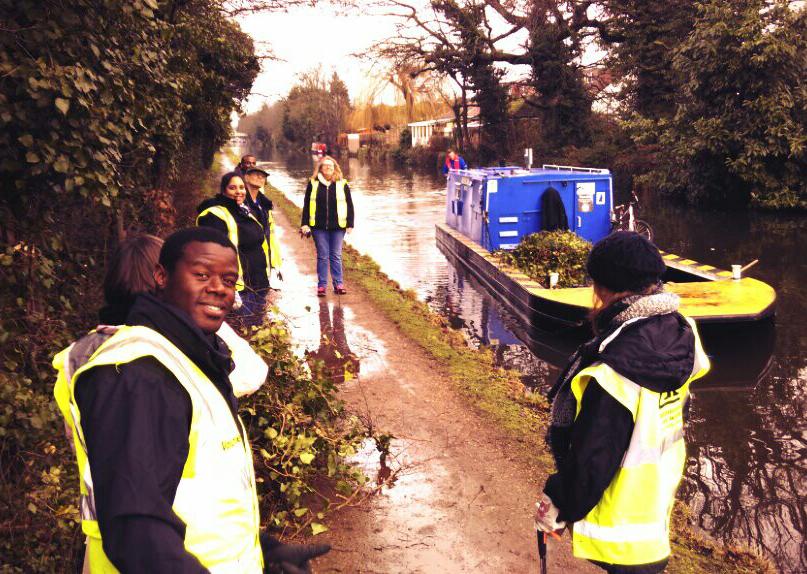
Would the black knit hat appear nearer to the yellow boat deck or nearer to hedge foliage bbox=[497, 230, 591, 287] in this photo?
the yellow boat deck

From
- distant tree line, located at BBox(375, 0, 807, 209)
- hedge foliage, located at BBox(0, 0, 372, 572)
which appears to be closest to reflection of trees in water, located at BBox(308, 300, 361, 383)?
hedge foliage, located at BBox(0, 0, 372, 572)

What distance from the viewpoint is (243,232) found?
245 inches

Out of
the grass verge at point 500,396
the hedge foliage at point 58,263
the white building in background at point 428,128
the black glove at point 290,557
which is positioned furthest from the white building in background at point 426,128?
the black glove at point 290,557

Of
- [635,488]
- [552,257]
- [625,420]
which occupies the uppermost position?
[625,420]

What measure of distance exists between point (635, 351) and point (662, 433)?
1.05 feet

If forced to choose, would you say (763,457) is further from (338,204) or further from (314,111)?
(314,111)

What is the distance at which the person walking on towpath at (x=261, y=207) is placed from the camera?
6695mm

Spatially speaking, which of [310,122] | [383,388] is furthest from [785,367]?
[310,122]

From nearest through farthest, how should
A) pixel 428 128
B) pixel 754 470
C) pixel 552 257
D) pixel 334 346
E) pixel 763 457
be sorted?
pixel 754 470
pixel 763 457
pixel 334 346
pixel 552 257
pixel 428 128

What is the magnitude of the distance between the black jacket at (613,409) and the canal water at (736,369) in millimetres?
2961

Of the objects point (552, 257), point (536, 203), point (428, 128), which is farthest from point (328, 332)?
point (428, 128)

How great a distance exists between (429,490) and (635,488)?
7.88 ft

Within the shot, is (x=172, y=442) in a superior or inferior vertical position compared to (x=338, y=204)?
inferior

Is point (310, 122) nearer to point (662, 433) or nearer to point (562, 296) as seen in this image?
point (562, 296)
